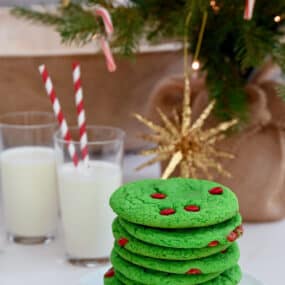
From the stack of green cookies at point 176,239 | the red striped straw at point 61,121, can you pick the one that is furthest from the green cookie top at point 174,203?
the red striped straw at point 61,121

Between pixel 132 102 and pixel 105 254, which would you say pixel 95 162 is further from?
pixel 132 102

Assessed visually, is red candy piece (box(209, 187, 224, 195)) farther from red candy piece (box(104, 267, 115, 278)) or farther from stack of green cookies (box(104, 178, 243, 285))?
red candy piece (box(104, 267, 115, 278))

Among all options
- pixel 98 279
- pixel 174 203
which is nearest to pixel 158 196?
pixel 174 203

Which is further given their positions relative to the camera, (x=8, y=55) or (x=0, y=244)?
(x=8, y=55)

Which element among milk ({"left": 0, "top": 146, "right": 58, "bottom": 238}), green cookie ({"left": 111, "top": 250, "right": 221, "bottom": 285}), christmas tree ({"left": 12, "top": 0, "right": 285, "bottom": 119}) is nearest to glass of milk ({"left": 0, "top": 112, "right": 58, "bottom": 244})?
milk ({"left": 0, "top": 146, "right": 58, "bottom": 238})

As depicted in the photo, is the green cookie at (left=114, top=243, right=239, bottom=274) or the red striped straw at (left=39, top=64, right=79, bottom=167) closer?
the green cookie at (left=114, top=243, right=239, bottom=274)

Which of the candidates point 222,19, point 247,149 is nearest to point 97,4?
point 222,19
